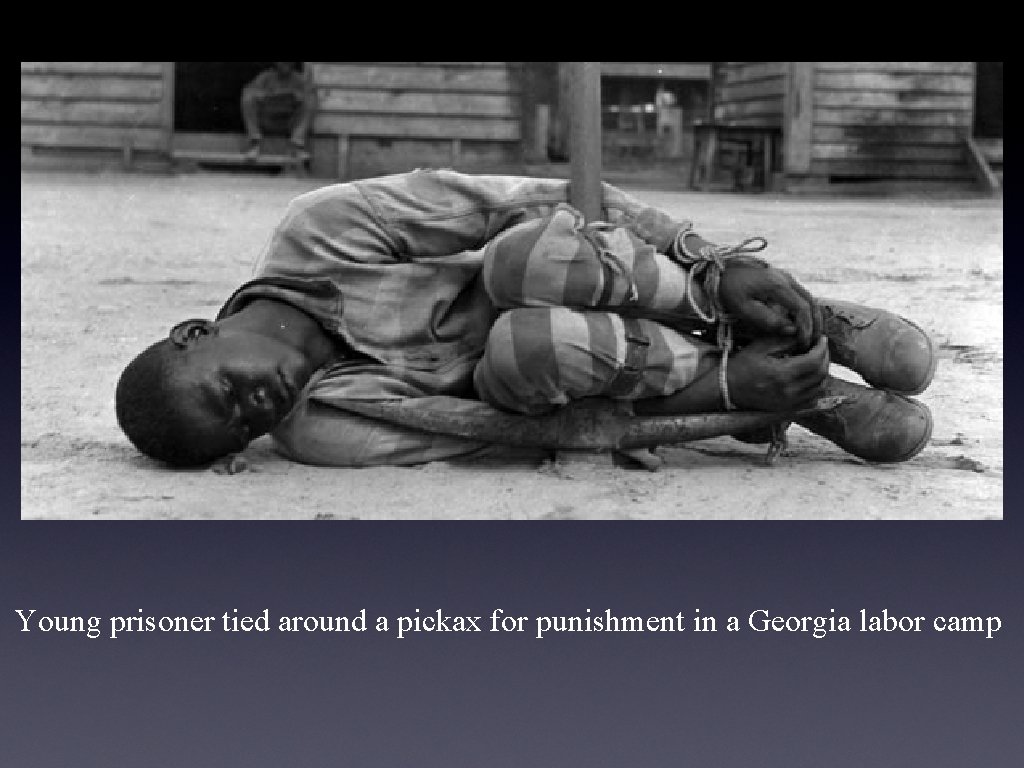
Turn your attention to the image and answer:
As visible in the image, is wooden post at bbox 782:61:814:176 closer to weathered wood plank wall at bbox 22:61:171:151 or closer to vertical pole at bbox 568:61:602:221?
weathered wood plank wall at bbox 22:61:171:151

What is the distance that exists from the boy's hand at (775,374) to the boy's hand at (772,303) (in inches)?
1.1

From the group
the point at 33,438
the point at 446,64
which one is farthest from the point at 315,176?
the point at 33,438

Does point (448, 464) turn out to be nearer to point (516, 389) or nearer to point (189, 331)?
point (516, 389)

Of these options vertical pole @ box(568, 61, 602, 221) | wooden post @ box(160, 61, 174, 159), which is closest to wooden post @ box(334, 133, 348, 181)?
wooden post @ box(160, 61, 174, 159)

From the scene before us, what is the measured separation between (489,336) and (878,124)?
34.9 ft

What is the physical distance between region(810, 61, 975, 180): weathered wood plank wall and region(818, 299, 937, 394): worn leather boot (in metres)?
9.95

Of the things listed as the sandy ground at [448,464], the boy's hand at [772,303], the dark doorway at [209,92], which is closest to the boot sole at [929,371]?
the sandy ground at [448,464]

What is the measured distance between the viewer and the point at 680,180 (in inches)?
543

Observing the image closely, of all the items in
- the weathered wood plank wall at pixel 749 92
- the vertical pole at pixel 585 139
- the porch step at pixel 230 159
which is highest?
the weathered wood plank wall at pixel 749 92

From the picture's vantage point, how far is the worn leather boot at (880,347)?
2.56 meters

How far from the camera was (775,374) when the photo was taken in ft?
8.05

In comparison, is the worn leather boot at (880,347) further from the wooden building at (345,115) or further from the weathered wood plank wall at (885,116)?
the weathered wood plank wall at (885,116)

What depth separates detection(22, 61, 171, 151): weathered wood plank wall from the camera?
1202 cm
